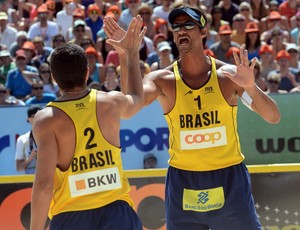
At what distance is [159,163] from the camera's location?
A: 10680 mm

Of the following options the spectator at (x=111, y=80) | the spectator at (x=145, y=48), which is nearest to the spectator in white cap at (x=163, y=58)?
the spectator at (x=111, y=80)

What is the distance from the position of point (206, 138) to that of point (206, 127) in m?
0.08

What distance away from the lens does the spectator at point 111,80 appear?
12.2 m

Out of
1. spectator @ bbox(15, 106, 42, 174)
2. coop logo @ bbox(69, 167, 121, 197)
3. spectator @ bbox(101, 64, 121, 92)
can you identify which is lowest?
spectator @ bbox(15, 106, 42, 174)

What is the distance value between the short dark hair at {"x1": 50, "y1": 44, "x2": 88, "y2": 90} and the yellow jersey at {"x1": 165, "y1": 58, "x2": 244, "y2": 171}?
1.38 metres

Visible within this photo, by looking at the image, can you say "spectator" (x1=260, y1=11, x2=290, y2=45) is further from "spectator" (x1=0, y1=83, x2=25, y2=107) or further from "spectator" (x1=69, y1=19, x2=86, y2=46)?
"spectator" (x1=0, y1=83, x2=25, y2=107)

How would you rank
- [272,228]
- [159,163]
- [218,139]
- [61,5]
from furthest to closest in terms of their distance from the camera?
1. [61,5]
2. [159,163]
3. [272,228]
4. [218,139]

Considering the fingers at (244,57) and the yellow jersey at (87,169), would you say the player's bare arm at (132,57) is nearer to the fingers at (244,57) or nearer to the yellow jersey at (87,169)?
the yellow jersey at (87,169)

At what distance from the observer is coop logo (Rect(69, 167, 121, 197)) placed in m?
4.76

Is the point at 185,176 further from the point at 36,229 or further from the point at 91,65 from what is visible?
the point at 91,65

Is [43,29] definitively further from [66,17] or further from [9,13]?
[9,13]

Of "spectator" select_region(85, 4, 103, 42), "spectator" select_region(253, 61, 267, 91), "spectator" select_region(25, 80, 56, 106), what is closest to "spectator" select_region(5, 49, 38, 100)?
"spectator" select_region(25, 80, 56, 106)

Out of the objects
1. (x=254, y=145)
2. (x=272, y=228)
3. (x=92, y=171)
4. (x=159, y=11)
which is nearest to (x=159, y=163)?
(x=254, y=145)

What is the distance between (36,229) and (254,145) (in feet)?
20.9
